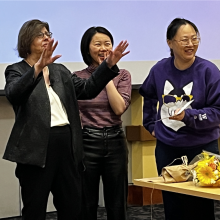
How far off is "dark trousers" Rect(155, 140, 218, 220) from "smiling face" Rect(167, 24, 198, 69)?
418 mm

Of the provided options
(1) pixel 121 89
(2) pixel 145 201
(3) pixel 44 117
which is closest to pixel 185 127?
(1) pixel 121 89

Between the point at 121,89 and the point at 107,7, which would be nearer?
the point at 121,89

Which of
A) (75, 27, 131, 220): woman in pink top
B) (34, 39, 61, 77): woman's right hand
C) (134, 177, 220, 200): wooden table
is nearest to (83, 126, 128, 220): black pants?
(75, 27, 131, 220): woman in pink top

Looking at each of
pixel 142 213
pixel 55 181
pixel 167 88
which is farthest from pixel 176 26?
pixel 142 213

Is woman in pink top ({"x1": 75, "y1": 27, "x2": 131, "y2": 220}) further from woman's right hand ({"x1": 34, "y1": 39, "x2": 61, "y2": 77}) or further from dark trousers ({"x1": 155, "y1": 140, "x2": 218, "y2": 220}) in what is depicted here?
woman's right hand ({"x1": 34, "y1": 39, "x2": 61, "y2": 77})

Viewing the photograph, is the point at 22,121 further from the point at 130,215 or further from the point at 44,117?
the point at 130,215

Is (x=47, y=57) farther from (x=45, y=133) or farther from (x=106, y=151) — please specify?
(x=106, y=151)

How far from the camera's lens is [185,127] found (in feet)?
7.56

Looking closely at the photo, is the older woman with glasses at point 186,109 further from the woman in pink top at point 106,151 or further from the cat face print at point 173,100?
the woman in pink top at point 106,151

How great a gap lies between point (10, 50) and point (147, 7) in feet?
3.70

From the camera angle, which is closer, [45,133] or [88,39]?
[45,133]

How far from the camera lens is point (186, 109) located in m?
2.24

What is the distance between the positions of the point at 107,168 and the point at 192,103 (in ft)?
1.92

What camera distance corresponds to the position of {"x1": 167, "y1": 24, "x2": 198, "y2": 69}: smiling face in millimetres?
2344
